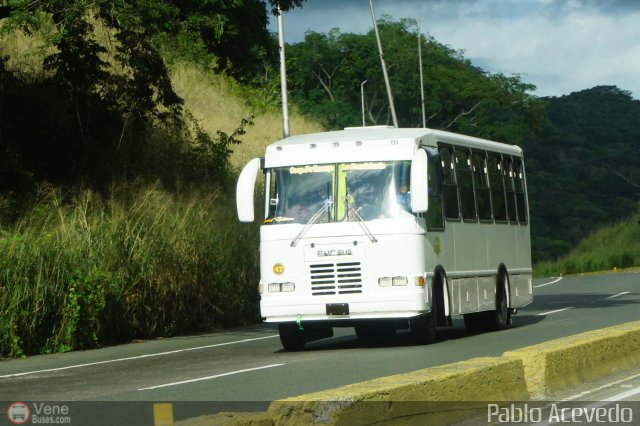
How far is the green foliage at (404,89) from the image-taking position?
249ft

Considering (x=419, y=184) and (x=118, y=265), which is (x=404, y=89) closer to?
(x=118, y=265)

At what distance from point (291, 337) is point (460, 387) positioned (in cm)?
882

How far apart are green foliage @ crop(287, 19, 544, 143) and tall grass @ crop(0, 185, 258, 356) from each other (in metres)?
47.9

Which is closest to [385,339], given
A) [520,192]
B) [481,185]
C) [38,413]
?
[481,185]

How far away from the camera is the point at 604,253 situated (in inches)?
3108

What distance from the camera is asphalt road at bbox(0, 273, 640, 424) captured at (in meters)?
13.1

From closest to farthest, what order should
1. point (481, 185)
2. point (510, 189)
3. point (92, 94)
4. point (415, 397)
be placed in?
1. point (415, 397)
2. point (481, 185)
3. point (510, 189)
4. point (92, 94)

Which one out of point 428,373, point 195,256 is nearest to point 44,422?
point 428,373

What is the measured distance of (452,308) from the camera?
19.5m

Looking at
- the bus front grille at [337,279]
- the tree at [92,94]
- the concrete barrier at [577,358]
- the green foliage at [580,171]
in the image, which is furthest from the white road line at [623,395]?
the green foliage at [580,171]

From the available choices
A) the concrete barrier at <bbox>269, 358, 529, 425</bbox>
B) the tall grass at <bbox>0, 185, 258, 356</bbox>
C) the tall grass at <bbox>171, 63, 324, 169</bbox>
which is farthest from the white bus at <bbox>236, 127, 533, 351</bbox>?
the tall grass at <bbox>171, 63, 324, 169</bbox>

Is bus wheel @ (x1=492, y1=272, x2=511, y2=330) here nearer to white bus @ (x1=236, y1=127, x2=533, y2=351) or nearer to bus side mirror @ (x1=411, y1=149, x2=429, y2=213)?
white bus @ (x1=236, y1=127, x2=533, y2=351)

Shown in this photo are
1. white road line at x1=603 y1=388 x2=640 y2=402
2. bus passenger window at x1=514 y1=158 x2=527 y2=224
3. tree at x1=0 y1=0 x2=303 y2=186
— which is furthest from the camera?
tree at x1=0 y1=0 x2=303 y2=186

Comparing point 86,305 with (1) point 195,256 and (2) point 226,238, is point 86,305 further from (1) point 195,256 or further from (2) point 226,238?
(2) point 226,238
